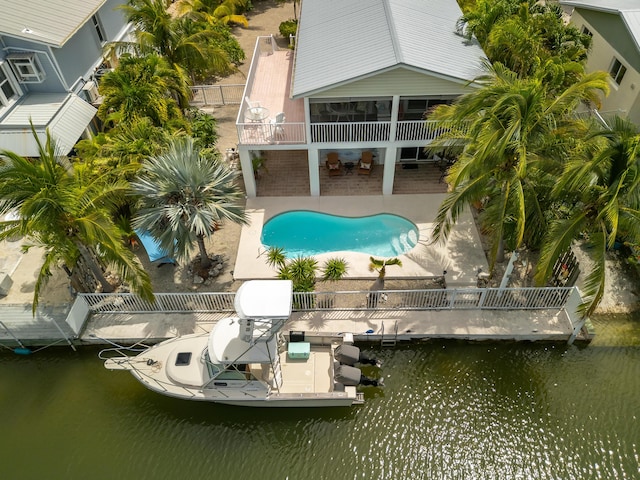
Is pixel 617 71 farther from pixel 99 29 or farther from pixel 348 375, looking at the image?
pixel 99 29

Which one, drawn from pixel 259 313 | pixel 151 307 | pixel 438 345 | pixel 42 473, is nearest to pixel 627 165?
pixel 438 345

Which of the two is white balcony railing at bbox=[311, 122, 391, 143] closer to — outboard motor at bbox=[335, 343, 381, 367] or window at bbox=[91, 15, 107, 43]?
outboard motor at bbox=[335, 343, 381, 367]

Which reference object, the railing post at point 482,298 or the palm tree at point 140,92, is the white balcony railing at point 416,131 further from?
the palm tree at point 140,92

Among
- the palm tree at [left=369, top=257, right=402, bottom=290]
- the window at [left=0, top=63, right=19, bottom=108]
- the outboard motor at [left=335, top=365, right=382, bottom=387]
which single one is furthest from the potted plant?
the window at [left=0, top=63, right=19, bottom=108]

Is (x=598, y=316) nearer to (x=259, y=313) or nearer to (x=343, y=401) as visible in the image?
(x=343, y=401)

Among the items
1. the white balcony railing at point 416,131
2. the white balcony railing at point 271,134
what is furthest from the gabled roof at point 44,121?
the white balcony railing at point 416,131

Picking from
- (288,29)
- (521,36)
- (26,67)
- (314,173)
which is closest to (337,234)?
(314,173)
